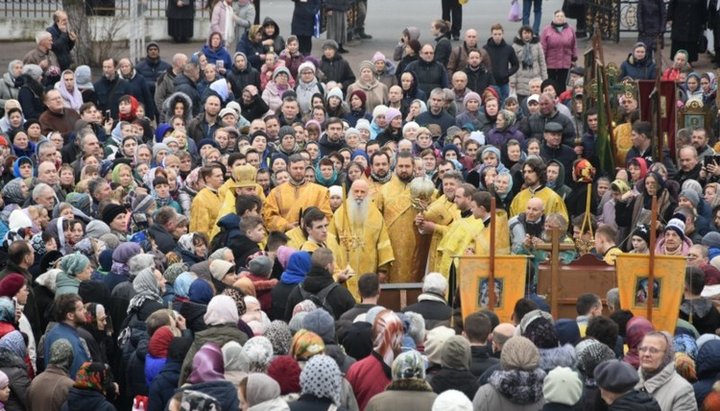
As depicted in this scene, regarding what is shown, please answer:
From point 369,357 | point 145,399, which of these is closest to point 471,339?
point 369,357

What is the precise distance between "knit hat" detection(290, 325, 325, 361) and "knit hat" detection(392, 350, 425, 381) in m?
0.76

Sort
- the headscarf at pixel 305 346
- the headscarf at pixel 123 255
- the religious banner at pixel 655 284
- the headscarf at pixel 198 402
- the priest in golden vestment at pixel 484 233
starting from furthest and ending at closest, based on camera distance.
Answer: the priest in golden vestment at pixel 484 233 < the headscarf at pixel 123 255 < the religious banner at pixel 655 284 < the headscarf at pixel 305 346 < the headscarf at pixel 198 402

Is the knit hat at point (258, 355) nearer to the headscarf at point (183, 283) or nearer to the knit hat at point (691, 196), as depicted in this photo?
the headscarf at point (183, 283)

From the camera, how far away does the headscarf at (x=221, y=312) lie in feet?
43.9

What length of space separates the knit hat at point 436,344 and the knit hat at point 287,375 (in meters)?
1.08

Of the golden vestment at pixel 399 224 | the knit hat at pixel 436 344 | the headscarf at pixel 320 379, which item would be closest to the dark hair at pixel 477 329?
the knit hat at pixel 436 344

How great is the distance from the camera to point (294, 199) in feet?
62.6

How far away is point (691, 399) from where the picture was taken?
1248 cm

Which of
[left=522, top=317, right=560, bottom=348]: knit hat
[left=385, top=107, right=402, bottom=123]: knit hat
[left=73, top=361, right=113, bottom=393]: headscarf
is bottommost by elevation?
[left=73, top=361, right=113, bottom=393]: headscarf

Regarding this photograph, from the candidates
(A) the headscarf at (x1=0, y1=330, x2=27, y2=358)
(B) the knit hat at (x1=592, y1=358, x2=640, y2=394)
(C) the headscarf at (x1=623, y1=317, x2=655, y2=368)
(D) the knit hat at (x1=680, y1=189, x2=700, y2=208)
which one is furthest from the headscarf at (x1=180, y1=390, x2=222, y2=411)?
(D) the knit hat at (x1=680, y1=189, x2=700, y2=208)

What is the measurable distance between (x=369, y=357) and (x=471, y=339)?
749mm

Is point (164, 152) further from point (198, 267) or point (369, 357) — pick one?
point (369, 357)

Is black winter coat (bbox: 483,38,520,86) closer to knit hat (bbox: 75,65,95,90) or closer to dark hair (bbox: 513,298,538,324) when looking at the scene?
knit hat (bbox: 75,65,95,90)

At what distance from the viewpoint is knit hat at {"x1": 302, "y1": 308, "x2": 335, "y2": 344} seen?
1313 centimetres
